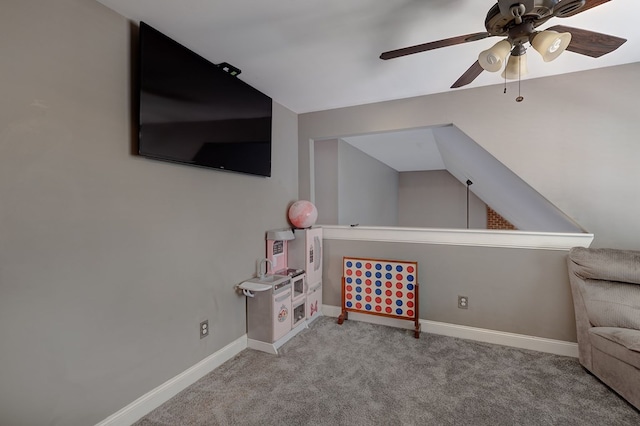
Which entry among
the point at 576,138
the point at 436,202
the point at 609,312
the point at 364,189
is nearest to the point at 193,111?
the point at 576,138

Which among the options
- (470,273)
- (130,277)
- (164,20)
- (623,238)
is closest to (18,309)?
(130,277)

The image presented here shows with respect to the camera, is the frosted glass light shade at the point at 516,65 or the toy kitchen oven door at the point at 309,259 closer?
the frosted glass light shade at the point at 516,65

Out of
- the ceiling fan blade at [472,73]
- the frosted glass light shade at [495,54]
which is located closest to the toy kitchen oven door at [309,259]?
the ceiling fan blade at [472,73]

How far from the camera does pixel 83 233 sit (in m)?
1.53

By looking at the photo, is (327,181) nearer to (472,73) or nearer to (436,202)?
(472,73)

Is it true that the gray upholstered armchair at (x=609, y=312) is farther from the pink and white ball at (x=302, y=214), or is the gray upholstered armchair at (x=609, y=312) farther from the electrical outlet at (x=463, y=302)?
the pink and white ball at (x=302, y=214)

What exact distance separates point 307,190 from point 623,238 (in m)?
2.91

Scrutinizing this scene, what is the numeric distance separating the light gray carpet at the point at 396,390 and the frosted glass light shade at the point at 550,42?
2068 millimetres

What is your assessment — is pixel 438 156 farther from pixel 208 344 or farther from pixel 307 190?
pixel 208 344

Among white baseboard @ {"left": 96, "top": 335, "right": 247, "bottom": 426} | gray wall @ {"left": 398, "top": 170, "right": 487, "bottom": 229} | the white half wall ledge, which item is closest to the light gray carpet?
white baseboard @ {"left": 96, "top": 335, "right": 247, "bottom": 426}

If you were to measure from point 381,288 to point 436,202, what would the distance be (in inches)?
182

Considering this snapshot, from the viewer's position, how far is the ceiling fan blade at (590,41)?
4.57ft

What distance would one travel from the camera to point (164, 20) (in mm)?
1771

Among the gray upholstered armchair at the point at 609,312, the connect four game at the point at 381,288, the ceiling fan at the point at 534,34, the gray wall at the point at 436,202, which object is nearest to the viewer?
the ceiling fan at the point at 534,34
